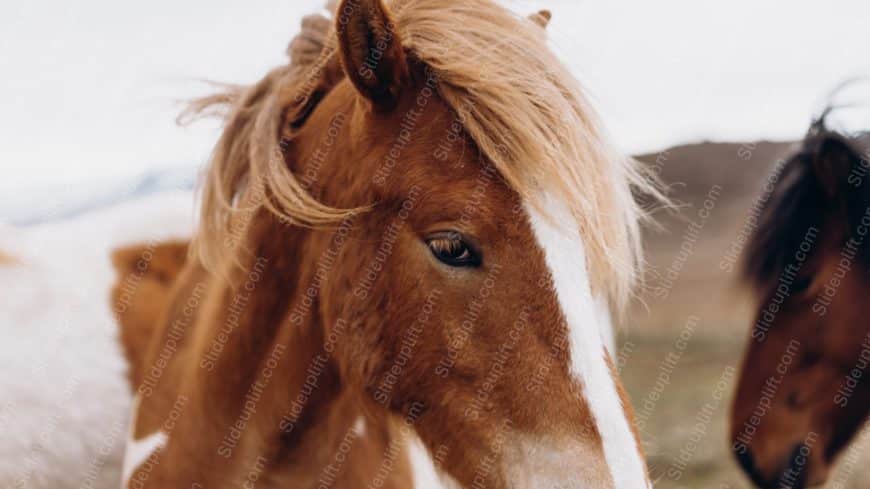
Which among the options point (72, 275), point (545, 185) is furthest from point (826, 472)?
point (72, 275)

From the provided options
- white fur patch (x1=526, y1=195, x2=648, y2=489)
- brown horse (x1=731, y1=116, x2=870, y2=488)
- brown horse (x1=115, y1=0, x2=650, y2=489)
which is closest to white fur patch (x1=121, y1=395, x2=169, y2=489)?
brown horse (x1=115, y1=0, x2=650, y2=489)

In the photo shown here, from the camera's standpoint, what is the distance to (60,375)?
2322 millimetres

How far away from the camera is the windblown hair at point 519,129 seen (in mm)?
1399

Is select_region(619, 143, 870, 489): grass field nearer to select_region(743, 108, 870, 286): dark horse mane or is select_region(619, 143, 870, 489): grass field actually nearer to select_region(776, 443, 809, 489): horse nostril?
select_region(743, 108, 870, 286): dark horse mane

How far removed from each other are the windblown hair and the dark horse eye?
137 mm

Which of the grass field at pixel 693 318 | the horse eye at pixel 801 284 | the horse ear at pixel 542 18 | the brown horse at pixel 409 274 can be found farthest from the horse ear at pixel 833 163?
the brown horse at pixel 409 274

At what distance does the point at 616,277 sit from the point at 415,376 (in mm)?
439

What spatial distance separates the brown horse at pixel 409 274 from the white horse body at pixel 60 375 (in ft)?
1.33

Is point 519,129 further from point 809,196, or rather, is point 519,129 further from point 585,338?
point 809,196

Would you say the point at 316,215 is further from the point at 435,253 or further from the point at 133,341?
the point at 133,341

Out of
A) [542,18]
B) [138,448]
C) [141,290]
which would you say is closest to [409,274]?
[542,18]

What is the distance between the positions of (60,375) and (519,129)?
168 centimetres

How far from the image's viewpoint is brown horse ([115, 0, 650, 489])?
1.34 m

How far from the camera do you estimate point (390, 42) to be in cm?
148
